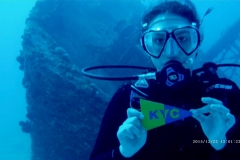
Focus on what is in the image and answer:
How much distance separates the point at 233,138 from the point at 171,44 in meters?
1.11

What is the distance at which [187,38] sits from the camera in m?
2.50

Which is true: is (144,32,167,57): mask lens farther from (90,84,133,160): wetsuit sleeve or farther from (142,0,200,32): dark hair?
(90,84,133,160): wetsuit sleeve

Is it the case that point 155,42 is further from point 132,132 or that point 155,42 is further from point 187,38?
point 132,132

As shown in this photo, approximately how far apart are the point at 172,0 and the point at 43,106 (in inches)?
291

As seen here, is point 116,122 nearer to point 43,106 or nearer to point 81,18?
point 43,106

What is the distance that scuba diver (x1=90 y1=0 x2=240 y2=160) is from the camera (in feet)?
7.43

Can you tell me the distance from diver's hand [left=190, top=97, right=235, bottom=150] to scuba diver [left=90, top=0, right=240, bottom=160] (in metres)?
0.25

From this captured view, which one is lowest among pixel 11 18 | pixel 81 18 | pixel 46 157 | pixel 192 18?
pixel 192 18

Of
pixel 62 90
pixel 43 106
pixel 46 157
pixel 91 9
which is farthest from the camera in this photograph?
pixel 91 9

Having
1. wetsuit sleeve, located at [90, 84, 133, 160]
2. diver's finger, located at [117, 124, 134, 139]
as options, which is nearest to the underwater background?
wetsuit sleeve, located at [90, 84, 133, 160]

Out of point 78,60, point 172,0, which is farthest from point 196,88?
point 78,60

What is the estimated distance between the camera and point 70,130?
8.12m

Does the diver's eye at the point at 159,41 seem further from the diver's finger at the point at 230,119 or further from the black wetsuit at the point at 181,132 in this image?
the diver's finger at the point at 230,119

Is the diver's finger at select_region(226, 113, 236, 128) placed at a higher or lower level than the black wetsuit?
lower
